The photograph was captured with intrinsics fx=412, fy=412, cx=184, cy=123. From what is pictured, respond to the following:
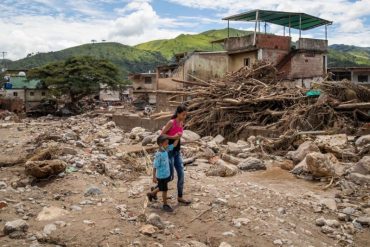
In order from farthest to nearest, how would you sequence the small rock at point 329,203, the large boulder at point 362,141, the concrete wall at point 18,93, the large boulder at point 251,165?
the concrete wall at point 18,93 < the large boulder at point 362,141 < the large boulder at point 251,165 < the small rock at point 329,203

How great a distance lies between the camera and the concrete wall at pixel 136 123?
15.0m

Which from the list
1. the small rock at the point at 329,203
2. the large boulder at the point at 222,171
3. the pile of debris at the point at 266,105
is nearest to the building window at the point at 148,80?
the pile of debris at the point at 266,105

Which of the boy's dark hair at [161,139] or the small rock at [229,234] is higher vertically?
the boy's dark hair at [161,139]

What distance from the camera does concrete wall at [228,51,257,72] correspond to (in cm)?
2168

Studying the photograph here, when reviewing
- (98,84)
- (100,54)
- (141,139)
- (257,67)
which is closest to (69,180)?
(141,139)

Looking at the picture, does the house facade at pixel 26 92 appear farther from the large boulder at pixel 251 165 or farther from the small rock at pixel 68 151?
the large boulder at pixel 251 165

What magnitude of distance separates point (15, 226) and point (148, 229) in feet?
5.55

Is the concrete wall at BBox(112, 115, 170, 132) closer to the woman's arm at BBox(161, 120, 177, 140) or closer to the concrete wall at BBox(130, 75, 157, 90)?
the woman's arm at BBox(161, 120, 177, 140)

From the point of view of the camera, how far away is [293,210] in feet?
19.7

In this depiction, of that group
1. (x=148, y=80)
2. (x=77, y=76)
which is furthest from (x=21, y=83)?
(x=148, y=80)

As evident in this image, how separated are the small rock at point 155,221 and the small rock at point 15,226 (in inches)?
62.5

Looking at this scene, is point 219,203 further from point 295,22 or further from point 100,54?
point 100,54

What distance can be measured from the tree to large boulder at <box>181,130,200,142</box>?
2144cm

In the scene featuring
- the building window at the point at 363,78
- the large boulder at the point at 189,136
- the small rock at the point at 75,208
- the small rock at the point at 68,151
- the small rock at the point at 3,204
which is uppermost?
the building window at the point at 363,78
